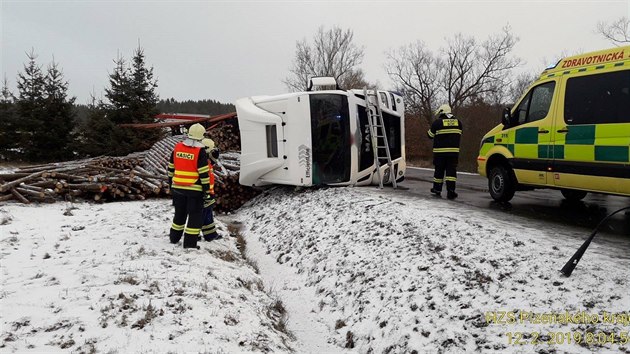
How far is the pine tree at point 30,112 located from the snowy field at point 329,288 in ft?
58.0

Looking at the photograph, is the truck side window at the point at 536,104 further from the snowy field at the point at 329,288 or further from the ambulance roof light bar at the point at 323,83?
the ambulance roof light bar at the point at 323,83

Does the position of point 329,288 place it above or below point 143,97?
below

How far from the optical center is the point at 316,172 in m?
8.05

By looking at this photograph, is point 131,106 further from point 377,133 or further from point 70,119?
point 377,133

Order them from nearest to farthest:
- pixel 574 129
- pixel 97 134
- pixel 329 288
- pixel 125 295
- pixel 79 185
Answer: pixel 125 295 < pixel 329 288 < pixel 574 129 < pixel 79 185 < pixel 97 134

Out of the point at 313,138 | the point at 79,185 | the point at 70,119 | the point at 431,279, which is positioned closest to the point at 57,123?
the point at 70,119

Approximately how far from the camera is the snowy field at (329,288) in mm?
3002

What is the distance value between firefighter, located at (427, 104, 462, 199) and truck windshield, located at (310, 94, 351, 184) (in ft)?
6.27

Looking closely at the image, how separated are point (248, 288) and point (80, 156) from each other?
67.6 feet

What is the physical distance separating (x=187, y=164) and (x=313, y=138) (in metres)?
3.15

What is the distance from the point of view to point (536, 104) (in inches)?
235

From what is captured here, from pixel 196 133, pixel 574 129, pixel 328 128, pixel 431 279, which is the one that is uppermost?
pixel 328 128

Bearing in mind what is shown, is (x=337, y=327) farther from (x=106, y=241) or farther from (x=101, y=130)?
(x=101, y=130)

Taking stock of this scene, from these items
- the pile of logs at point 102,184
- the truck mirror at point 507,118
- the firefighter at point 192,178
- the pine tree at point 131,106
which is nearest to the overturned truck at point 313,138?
the pile of logs at point 102,184
